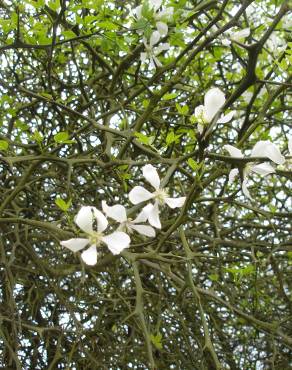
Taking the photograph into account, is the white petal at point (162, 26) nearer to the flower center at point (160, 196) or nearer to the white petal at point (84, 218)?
the flower center at point (160, 196)

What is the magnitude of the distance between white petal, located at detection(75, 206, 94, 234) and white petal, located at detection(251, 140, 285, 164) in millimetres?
388

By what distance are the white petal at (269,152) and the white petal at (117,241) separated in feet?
1.14

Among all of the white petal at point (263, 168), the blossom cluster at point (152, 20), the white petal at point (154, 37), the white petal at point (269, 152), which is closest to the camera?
the white petal at point (269, 152)

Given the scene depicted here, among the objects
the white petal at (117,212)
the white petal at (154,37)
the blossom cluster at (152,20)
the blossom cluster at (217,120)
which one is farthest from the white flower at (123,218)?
the white petal at (154,37)

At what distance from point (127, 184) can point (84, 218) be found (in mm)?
1011

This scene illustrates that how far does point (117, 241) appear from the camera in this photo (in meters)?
1.25

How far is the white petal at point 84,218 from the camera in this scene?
4.09 ft

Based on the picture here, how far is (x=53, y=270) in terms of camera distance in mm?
2156

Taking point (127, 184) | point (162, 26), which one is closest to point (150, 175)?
point (162, 26)

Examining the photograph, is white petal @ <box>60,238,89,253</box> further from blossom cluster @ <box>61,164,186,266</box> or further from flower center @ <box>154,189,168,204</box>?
flower center @ <box>154,189,168,204</box>

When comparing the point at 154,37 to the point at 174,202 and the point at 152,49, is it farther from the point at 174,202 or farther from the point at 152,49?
the point at 174,202

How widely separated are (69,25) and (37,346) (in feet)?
4.16

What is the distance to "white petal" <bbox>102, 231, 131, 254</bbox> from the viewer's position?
123 cm

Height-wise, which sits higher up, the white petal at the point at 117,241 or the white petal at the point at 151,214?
the white petal at the point at 151,214
